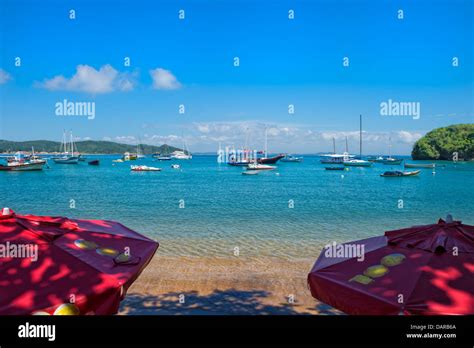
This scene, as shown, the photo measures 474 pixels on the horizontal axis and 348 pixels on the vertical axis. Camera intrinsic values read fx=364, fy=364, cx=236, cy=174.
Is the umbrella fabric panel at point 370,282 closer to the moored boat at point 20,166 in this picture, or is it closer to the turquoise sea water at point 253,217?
the turquoise sea water at point 253,217

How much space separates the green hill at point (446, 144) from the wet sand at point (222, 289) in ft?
556

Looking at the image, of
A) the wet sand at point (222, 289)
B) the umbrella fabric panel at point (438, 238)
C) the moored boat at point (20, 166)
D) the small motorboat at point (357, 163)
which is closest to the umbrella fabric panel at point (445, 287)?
the umbrella fabric panel at point (438, 238)

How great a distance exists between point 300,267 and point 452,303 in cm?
985

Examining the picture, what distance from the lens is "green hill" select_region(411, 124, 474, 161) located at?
154875mm

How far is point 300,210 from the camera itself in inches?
1233

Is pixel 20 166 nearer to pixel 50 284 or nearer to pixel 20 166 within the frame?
pixel 20 166

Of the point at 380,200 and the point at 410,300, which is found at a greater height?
the point at 410,300

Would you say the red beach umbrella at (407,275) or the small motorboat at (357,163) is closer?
the red beach umbrella at (407,275)

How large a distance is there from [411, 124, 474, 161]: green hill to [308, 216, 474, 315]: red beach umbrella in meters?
176

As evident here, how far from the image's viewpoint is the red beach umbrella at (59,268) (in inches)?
154

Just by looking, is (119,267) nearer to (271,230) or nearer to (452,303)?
Answer: (452,303)

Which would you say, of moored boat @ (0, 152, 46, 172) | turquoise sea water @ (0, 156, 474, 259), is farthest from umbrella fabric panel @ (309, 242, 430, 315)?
moored boat @ (0, 152, 46, 172)
